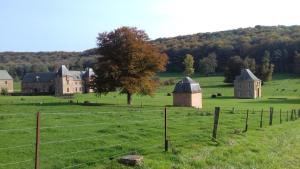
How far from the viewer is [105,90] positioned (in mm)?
61656

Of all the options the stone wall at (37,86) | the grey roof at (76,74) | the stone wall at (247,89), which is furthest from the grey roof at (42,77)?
the stone wall at (247,89)

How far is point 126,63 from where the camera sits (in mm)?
60969

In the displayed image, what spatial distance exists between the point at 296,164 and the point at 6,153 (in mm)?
10420

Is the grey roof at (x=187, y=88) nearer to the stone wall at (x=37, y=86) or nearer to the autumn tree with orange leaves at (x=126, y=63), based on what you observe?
the autumn tree with orange leaves at (x=126, y=63)

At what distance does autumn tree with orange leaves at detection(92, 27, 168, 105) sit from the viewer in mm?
60219

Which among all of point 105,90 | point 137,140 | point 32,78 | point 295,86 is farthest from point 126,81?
point 32,78

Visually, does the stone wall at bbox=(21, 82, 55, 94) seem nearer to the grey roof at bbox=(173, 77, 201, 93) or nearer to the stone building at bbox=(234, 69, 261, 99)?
the stone building at bbox=(234, 69, 261, 99)

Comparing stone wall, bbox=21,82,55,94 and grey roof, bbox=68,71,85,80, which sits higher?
grey roof, bbox=68,71,85,80

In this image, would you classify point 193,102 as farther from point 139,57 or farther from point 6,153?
point 6,153

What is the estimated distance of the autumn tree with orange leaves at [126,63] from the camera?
198ft

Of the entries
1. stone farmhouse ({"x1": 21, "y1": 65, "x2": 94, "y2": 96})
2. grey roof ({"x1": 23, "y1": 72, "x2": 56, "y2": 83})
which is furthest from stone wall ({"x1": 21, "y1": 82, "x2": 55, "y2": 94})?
grey roof ({"x1": 23, "y1": 72, "x2": 56, "y2": 83})

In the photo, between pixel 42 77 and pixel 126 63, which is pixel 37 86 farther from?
pixel 126 63

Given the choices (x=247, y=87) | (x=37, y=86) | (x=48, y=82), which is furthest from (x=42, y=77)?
(x=247, y=87)

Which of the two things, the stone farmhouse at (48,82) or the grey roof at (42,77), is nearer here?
the stone farmhouse at (48,82)
